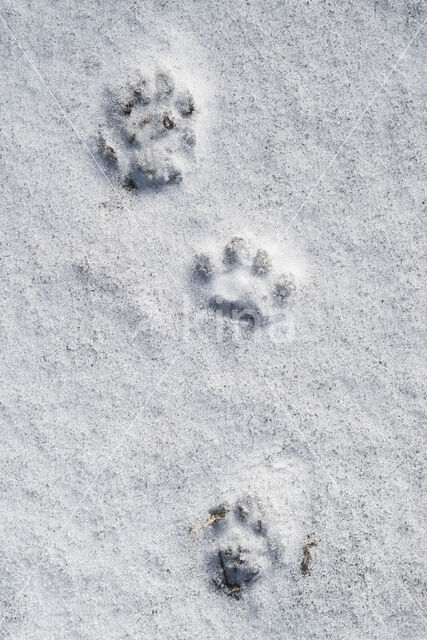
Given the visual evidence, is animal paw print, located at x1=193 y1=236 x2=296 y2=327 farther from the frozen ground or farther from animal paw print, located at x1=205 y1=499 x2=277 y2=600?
animal paw print, located at x1=205 y1=499 x2=277 y2=600

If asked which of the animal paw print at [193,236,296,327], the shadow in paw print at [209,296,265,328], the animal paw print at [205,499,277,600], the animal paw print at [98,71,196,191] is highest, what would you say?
the animal paw print at [98,71,196,191]

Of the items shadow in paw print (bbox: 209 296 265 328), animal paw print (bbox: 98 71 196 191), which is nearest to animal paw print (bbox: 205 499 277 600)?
shadow in paw print (bbox: 209 296 265 328)

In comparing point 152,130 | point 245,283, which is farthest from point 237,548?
point 152,130

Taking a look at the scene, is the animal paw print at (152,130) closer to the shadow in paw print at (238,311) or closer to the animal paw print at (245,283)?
the animal paw print at (245,283)

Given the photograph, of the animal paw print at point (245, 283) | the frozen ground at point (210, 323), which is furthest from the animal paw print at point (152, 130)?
the animal paw print at point (245, 283)

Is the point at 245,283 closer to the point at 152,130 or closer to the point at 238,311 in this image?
the point at 238,311
